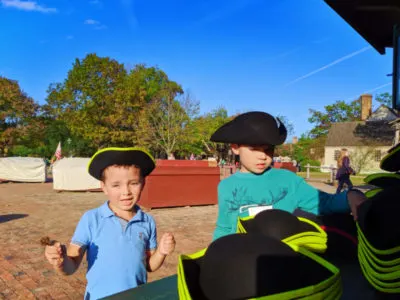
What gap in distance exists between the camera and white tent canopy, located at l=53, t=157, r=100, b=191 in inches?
518

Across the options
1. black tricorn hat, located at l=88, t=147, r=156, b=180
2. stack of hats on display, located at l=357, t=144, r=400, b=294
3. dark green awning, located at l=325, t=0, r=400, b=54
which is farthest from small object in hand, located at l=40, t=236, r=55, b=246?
dark green awning, located at l=325, t=0, r=400, b=54

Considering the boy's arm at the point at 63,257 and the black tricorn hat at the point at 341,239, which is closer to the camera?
the black tricorn hat at the point at 341,239

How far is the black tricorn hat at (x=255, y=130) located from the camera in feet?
5.07

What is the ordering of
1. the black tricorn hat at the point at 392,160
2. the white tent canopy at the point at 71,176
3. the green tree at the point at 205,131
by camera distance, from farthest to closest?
the green tree at the point at 205,131 < the white tent canopy at the point at 71,176 < the black tricorn hat at the point at 392,160

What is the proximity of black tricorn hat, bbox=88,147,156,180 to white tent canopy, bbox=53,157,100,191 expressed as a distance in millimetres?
11922

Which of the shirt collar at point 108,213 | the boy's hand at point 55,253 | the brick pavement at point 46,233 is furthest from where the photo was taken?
the brick pavement at point 46,233

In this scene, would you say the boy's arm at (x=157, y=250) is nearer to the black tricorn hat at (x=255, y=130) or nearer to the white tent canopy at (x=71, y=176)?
the black tricorn hat at (x=255, y=130)

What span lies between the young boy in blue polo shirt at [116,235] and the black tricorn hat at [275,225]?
0.95m

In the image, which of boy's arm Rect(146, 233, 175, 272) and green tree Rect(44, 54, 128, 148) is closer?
boy's arm Rect(146, 233, 175, 272)

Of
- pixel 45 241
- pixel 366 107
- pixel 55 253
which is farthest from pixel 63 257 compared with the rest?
pixel 366 107

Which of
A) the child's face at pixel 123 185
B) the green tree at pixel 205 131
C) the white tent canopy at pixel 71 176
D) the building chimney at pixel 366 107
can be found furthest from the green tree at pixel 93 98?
the building chimney at pixel 366 107

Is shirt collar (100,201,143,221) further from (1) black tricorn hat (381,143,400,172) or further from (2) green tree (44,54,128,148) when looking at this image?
(2) green tree (44,54,128,148)

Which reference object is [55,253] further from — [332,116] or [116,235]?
[332,116]

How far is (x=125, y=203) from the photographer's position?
5.81 feet
